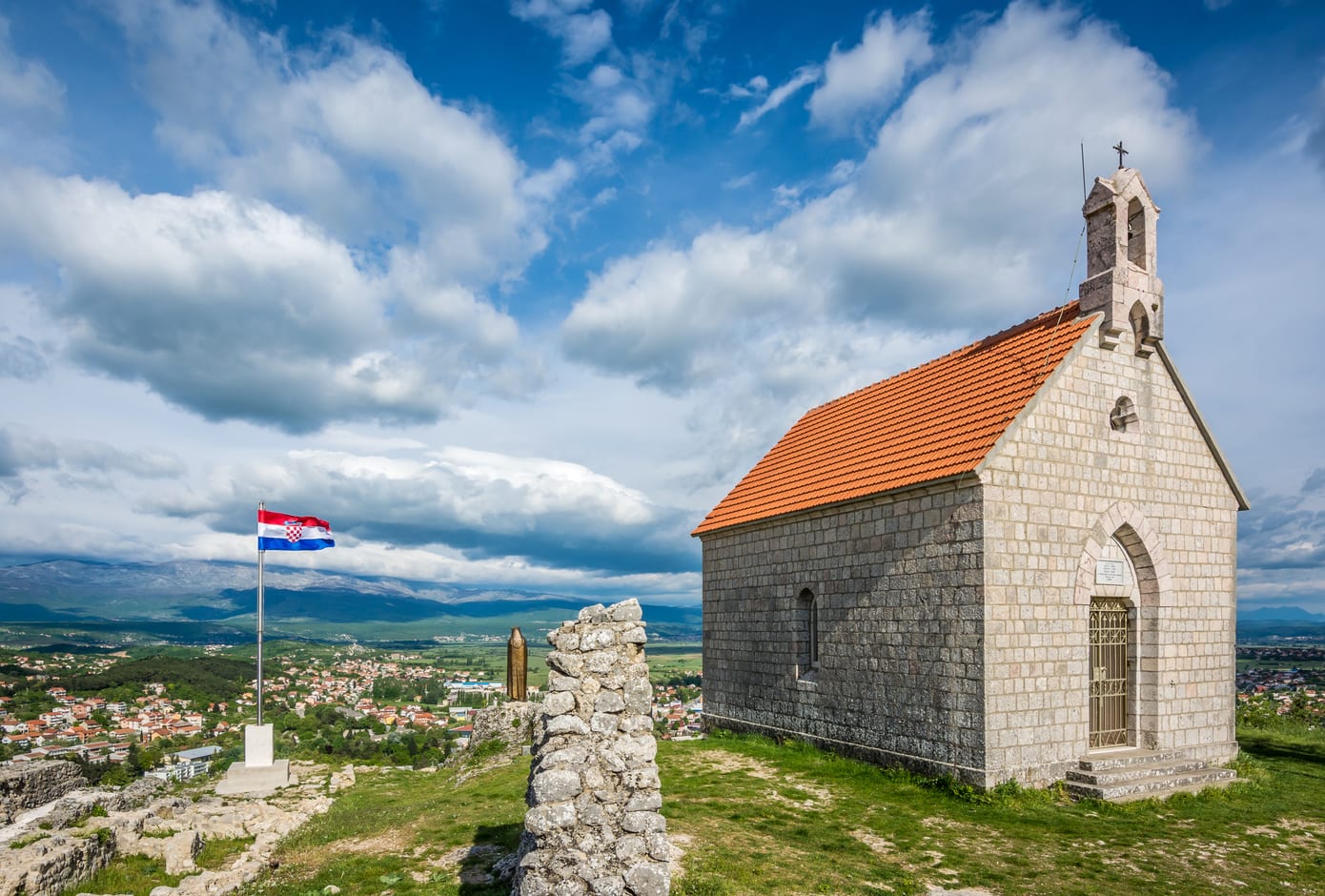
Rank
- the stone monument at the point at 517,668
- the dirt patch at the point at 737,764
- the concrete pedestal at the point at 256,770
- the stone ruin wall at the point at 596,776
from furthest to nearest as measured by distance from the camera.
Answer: the stone monument at the point at 517,668
the concrete pedestal at the point at 256,770
the dirt patch at the point at 737,764
the stone ruin wall at the point at 596,776

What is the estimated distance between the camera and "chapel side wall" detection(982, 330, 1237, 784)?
1238 centimetres

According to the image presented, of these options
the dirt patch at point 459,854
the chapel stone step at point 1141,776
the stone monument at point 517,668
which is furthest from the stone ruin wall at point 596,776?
the stone monument at point 517,668

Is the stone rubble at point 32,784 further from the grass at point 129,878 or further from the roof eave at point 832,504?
the roof eave at point 832,504

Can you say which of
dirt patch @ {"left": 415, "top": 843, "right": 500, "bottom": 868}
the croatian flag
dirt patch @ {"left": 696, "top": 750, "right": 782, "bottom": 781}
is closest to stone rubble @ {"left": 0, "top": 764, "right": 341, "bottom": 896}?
dirt patch @ {"left": 415, "top": 843, "right": 500, "bottom": 868}

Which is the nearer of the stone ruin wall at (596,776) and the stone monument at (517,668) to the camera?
the stone ruin wall at (596,776)

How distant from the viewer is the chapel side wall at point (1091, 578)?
12375 millimetres

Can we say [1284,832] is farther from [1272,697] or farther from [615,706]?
[1272,697]

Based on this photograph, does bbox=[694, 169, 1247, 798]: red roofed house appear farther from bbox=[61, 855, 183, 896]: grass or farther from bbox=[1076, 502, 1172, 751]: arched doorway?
bbox=[61, 855, 183, 896]: grass

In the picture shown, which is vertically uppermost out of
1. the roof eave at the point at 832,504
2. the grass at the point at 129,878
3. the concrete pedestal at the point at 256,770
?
the roof eave at the point at 832,504

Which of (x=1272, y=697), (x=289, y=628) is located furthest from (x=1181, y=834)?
(x=289, y=628)

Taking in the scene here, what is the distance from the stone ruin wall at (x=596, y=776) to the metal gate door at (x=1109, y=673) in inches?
393

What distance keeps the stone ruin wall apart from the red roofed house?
7074 mm

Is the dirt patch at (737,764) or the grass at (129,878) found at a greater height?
the grass at (129,878)

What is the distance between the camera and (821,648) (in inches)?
624
